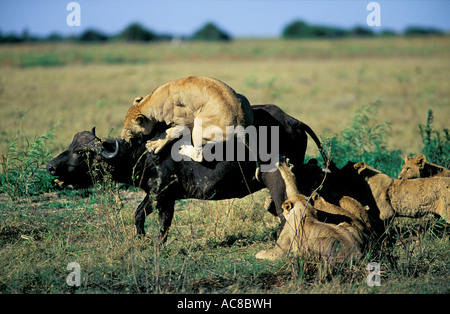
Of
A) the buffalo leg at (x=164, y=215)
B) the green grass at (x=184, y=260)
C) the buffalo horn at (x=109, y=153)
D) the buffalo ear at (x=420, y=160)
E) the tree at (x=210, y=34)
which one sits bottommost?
the green grass at (x=184, y=260)

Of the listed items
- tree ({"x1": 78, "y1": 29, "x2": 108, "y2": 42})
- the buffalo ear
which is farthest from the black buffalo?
tree ({"x1": 78, "y1": 29, "x2": 108, "y2": 42})

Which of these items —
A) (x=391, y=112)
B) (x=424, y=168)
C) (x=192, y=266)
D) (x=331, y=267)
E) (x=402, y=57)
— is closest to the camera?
(x=331, y=267)

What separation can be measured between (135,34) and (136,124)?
73.3m

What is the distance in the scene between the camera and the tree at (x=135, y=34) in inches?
3007

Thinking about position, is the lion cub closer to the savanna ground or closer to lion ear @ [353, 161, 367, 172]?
the savanna ground

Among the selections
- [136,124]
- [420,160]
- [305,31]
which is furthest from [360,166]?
[305,31]

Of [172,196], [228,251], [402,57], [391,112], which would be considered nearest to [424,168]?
[228,251]

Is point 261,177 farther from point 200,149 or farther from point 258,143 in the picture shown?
point 200,149

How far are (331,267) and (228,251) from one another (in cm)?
158

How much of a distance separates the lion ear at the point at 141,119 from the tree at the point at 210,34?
75.8 meters

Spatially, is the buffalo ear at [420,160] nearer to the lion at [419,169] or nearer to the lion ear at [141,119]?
the lion at [419,169]

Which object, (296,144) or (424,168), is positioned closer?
(296,144)

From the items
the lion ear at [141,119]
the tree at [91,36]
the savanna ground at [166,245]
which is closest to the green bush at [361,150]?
the savanna ground at [166,245]

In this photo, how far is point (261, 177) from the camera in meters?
6.40
